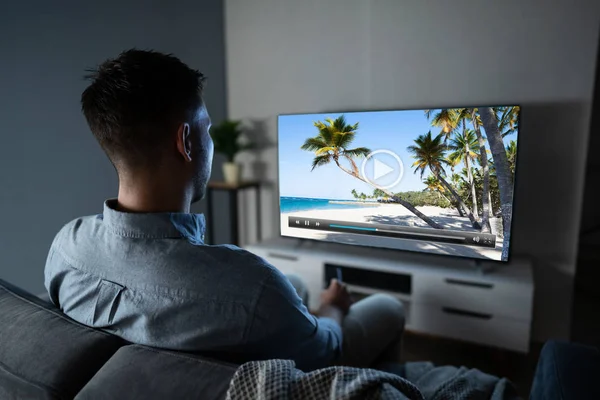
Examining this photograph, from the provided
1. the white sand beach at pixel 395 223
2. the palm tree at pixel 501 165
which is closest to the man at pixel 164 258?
the white sand beach at pixel 395 223

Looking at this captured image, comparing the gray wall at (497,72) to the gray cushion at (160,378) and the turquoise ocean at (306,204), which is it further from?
the gray cushion at (160,378)

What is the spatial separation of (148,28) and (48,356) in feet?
6.89

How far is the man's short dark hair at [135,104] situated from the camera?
866mm

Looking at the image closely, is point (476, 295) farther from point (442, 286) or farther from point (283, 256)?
point (283, 256)

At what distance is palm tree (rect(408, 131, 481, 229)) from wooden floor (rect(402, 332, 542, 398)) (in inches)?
28.3

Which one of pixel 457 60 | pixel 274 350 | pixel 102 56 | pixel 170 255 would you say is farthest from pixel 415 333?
pixel 102 56

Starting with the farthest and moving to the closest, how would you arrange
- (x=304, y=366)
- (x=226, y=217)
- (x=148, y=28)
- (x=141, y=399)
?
(x=226, y=217) < (x=148, y=28) < (x=304, y=366) < (x=141, y=399)

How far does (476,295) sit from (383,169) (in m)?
0.72

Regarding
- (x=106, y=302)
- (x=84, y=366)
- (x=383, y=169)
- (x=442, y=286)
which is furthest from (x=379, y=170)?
(x=84, y=366)

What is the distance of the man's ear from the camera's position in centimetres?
90

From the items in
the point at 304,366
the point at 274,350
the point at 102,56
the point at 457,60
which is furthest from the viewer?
the point at 102,56

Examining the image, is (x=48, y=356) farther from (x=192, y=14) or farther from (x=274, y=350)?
(x=192, y=14)

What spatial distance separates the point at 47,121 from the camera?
1953mm

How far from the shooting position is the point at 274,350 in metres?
0.77
